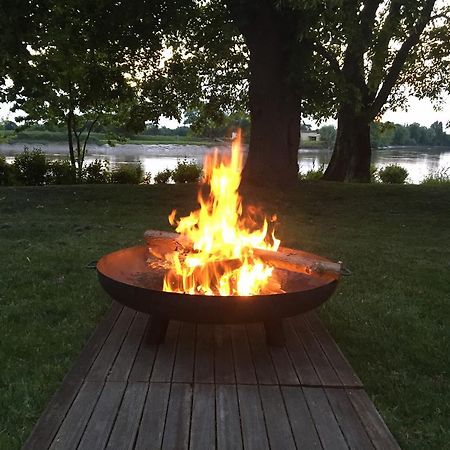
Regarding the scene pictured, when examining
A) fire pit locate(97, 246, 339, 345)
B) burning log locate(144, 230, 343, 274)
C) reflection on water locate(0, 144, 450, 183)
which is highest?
burning log locate(144, 230, 343, 274)

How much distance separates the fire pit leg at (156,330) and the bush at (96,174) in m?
16.1

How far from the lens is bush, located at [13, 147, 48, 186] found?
726 inches

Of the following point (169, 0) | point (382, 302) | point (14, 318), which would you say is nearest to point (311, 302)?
point (382, 302)

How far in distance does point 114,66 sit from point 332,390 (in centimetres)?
1401

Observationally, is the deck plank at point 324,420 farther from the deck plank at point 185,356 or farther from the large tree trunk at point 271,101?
the large tree trunk at point 271,101

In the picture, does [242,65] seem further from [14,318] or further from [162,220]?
[14,318]

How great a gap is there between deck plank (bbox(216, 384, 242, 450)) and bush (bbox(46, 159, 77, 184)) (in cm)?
1649

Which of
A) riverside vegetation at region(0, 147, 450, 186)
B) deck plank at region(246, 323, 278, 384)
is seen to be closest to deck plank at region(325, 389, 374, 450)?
deck plank at region(246, 323, 278, 384)

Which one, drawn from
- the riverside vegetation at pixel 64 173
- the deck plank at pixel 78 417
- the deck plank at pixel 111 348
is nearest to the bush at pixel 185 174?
the riverside vegetation at pixel 64 173

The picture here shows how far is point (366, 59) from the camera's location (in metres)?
16.3

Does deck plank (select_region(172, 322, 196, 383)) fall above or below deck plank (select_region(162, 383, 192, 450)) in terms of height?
below

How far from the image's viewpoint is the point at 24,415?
11.3ft

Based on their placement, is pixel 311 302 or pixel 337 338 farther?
pixel 337 338

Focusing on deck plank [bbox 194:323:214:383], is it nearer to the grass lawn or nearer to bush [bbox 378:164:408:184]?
the grass lawn
